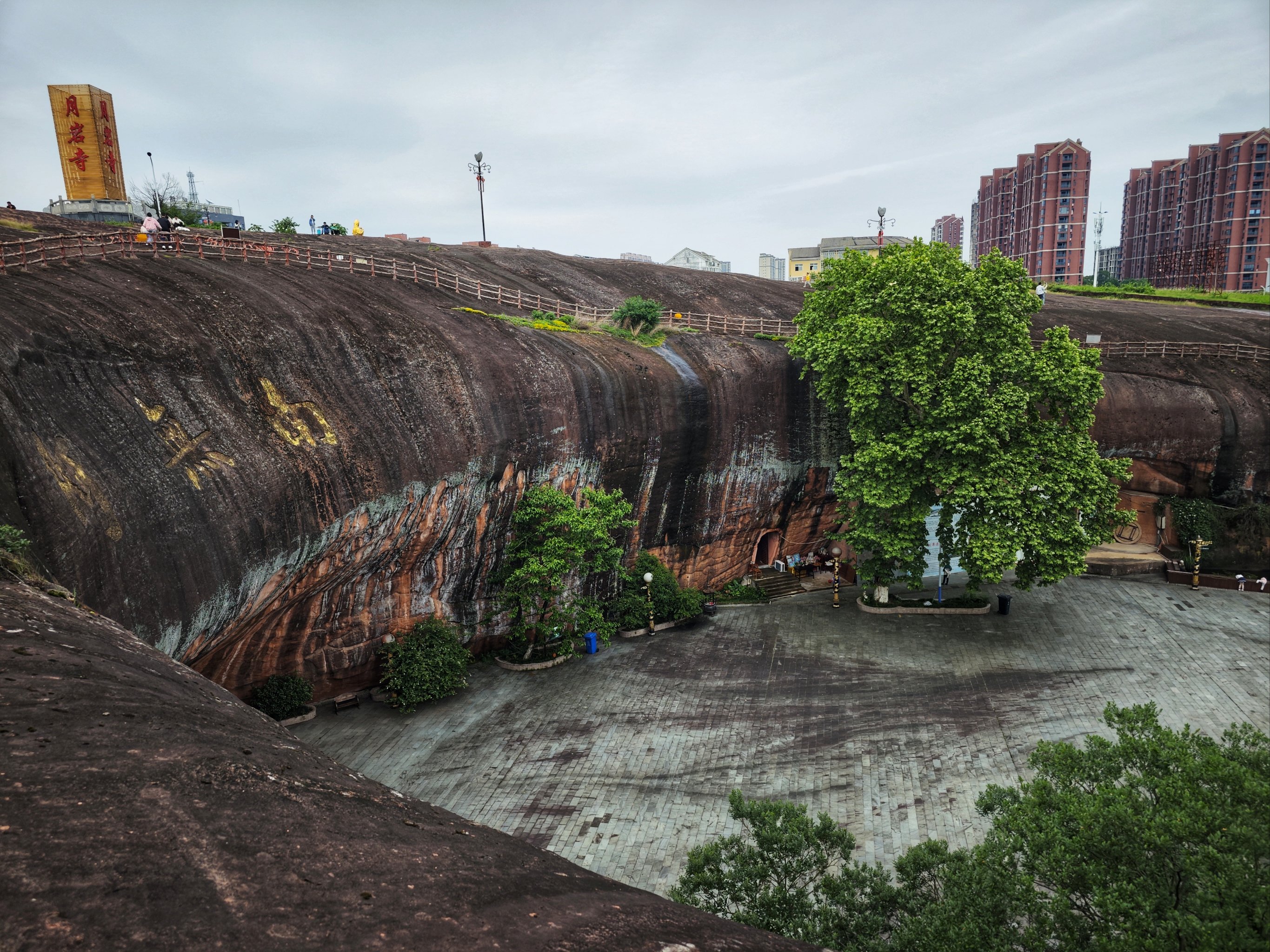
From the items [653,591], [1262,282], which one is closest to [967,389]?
[653,591]

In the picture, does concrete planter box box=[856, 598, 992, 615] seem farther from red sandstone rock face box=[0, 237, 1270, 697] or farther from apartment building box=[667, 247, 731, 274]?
apartment building box=[667, 247, 731, 274]

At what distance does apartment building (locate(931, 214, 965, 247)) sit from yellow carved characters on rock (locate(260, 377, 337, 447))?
408ft

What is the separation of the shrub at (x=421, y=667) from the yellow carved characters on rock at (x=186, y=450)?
691 cm

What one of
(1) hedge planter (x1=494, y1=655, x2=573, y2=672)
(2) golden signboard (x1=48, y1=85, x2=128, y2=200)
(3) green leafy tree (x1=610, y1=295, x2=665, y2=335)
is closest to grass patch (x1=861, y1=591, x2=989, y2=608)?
(1) hedge planter (x1=494, y1=655, x2=573, y2=672)

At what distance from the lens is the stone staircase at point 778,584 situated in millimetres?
27109

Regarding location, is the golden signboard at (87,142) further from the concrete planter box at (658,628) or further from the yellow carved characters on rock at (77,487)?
the concrete planter box at (658,628)

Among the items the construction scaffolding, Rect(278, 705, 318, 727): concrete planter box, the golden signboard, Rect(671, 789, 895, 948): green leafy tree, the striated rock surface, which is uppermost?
the golden signboard

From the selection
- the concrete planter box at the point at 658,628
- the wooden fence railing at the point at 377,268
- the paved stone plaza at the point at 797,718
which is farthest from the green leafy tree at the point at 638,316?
the paved stone plaza at the point at 797,718

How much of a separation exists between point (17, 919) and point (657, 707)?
15694 mm

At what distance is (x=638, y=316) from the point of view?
87.0ft

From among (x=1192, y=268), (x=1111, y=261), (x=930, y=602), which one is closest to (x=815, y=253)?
(x=1192, y=268)

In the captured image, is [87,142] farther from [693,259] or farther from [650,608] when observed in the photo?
[693,259]

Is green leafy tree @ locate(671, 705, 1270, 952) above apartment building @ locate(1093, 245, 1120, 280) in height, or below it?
below

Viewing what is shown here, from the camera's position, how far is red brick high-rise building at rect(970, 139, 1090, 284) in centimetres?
7531
